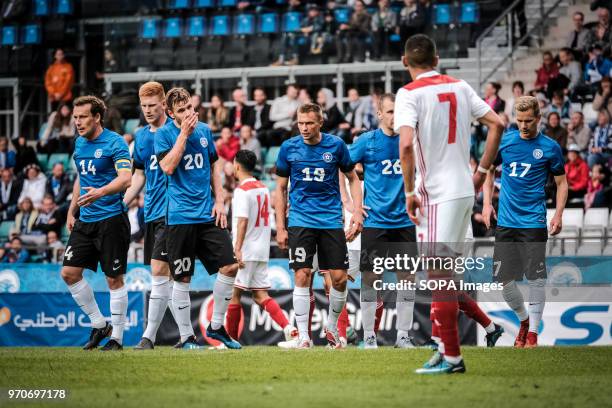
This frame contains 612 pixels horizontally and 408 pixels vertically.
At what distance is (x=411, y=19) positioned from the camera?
78.8ft

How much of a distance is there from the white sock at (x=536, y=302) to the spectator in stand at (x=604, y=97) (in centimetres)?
965

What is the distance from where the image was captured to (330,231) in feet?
36.8

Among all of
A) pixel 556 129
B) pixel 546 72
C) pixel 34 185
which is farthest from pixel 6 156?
pixel 556 129

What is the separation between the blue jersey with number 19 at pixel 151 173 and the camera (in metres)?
11.4

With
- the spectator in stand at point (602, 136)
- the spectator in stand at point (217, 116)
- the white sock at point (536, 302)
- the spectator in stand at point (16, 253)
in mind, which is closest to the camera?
the white sock at point (536, 302)

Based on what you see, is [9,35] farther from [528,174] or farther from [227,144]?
[528,174]

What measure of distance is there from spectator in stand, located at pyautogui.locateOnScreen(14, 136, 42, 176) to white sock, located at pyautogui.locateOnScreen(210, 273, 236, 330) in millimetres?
14740

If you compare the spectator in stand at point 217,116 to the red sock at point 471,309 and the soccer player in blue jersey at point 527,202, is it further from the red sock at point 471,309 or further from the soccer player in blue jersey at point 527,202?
the red sock at point 471,309

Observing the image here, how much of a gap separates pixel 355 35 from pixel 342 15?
123 centimetres

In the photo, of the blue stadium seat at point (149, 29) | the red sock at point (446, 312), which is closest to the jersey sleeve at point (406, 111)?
the red sock at point (446, 312)

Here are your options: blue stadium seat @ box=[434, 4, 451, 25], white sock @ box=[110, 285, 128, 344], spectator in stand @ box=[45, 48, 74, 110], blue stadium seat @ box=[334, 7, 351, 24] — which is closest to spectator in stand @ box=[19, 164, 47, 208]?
spectator in stand @ box=[45, 48, 74, 110]

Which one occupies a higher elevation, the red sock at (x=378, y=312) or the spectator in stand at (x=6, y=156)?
the spectator in stand at (x=6, y=156)

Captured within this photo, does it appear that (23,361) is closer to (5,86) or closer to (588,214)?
(588,214)

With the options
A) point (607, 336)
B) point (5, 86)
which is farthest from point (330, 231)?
point (5, 86)
